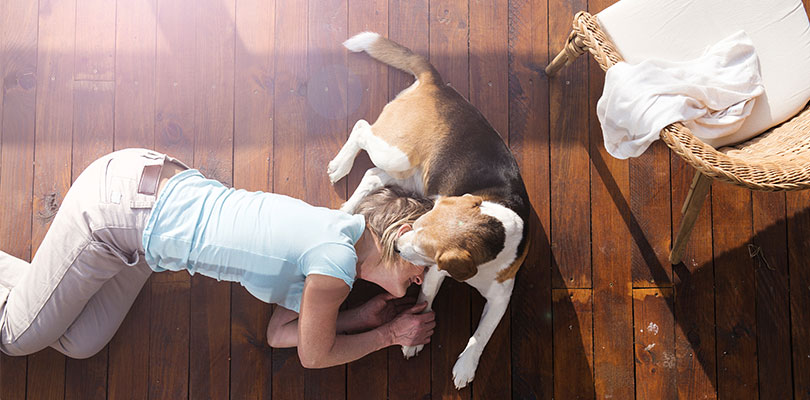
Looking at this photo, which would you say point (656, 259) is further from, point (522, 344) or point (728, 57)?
point (728, 57)

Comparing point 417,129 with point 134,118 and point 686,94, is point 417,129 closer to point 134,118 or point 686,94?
point 686,94

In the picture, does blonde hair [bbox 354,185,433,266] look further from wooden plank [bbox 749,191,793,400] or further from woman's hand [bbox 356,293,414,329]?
wooden plank [bbox 749,191,793,400]

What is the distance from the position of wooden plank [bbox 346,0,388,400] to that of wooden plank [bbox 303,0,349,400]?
1.6 inches

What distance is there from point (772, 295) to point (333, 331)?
2.11m

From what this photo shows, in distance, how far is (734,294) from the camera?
7.96 feet

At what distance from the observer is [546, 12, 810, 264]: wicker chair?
1532 millimetres

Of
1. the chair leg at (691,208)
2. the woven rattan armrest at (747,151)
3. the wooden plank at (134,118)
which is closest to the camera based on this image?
the woven rattan armrest at (747,151)

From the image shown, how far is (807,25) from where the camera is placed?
1897 millimetres

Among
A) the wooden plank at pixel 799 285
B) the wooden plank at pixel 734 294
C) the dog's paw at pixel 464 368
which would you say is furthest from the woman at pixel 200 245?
the wooden plank at pixel 799 285

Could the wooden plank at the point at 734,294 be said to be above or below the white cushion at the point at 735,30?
below

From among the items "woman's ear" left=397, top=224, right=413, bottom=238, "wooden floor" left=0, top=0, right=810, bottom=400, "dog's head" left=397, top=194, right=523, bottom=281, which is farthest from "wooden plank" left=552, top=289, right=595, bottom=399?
"woman's ear" left=397, top=224, right=413, bottom=238

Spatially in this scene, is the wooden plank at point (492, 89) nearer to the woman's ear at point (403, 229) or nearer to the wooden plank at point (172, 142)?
the woman's ear at point (403, 229)

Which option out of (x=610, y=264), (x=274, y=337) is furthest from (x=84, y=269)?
(x=610, y=264)

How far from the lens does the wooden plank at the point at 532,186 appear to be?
7.81 feet
